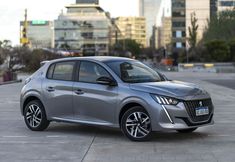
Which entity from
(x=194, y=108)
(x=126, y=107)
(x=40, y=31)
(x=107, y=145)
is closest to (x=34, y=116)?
(x=126, y=107)

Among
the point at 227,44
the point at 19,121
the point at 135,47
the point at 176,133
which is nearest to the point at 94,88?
the point at 176,133

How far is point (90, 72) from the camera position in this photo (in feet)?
36.9

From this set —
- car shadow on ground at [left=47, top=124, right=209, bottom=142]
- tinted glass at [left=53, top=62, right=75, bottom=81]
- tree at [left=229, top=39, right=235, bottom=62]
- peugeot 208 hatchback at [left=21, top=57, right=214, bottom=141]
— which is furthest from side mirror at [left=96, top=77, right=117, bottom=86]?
tree at [left=229, top=39, right=235, bottom=62]

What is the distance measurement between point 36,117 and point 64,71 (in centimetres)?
118

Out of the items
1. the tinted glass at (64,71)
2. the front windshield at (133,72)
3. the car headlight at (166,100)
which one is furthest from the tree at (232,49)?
the car headlight at (166,100)

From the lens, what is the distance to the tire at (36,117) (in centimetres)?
1195

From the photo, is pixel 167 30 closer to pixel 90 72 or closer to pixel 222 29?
pixel 222 29

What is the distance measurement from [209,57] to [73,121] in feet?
195

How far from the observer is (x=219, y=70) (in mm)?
59312

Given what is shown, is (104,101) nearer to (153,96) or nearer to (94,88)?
(94,88)

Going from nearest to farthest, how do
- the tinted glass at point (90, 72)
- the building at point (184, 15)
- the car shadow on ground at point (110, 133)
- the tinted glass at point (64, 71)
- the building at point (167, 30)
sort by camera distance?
the car shadow on ground at point (110, 133), the tinted glass at point (90, 72), the tinted glass at point (64, 71), the building at point (184, 15), the building at point (167, 30)

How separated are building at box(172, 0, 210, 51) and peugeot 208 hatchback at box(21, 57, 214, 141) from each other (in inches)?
5340

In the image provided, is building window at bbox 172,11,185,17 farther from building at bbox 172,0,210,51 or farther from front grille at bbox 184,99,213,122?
front grille at bbox 184,99,213,122

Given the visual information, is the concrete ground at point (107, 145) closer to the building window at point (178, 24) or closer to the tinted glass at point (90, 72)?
the tinted glass at point (90, 72)
